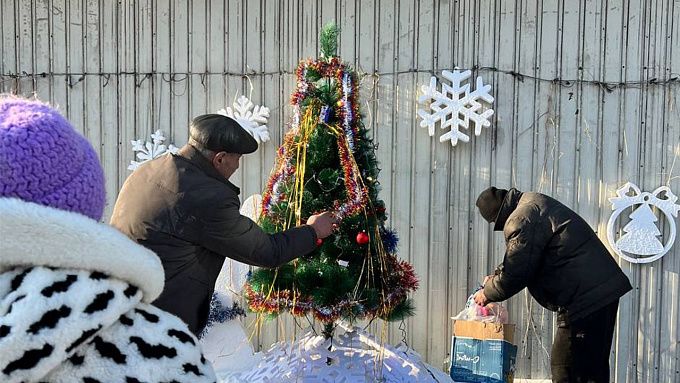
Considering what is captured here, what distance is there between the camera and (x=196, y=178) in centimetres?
264

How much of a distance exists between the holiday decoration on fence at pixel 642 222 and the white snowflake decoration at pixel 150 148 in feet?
10.1

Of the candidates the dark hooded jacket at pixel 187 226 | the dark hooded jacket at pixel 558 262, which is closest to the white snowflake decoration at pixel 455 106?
the dark hooded jacket at pixel 558 262

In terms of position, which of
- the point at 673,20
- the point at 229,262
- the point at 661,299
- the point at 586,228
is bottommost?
the point at 661,299

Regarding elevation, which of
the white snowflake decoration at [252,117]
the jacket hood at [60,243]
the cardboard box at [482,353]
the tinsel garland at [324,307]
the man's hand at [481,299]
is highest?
the white snowflake decoration at [252,117]

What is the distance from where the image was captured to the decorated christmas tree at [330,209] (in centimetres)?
323

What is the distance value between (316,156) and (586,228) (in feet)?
5.59

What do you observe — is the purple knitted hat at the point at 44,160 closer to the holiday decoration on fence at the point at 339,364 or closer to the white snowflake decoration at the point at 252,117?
the holiday decoration on fence at the point at 339,364

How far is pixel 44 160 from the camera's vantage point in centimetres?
112

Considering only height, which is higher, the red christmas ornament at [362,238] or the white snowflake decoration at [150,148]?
the white snowflake decoration at [150,148]

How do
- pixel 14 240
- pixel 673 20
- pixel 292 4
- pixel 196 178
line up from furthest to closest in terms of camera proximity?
1. pixel 292 4
2. pixel 673 20
3. pixel 196 178
4. pixel 14 240

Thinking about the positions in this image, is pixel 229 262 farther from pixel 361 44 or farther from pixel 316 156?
pixel 361 44

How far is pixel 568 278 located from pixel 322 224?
5.32ft

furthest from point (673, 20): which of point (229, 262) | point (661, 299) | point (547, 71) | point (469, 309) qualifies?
point (229, 262)

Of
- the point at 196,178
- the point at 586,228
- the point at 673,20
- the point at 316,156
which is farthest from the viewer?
the point at 673,20
